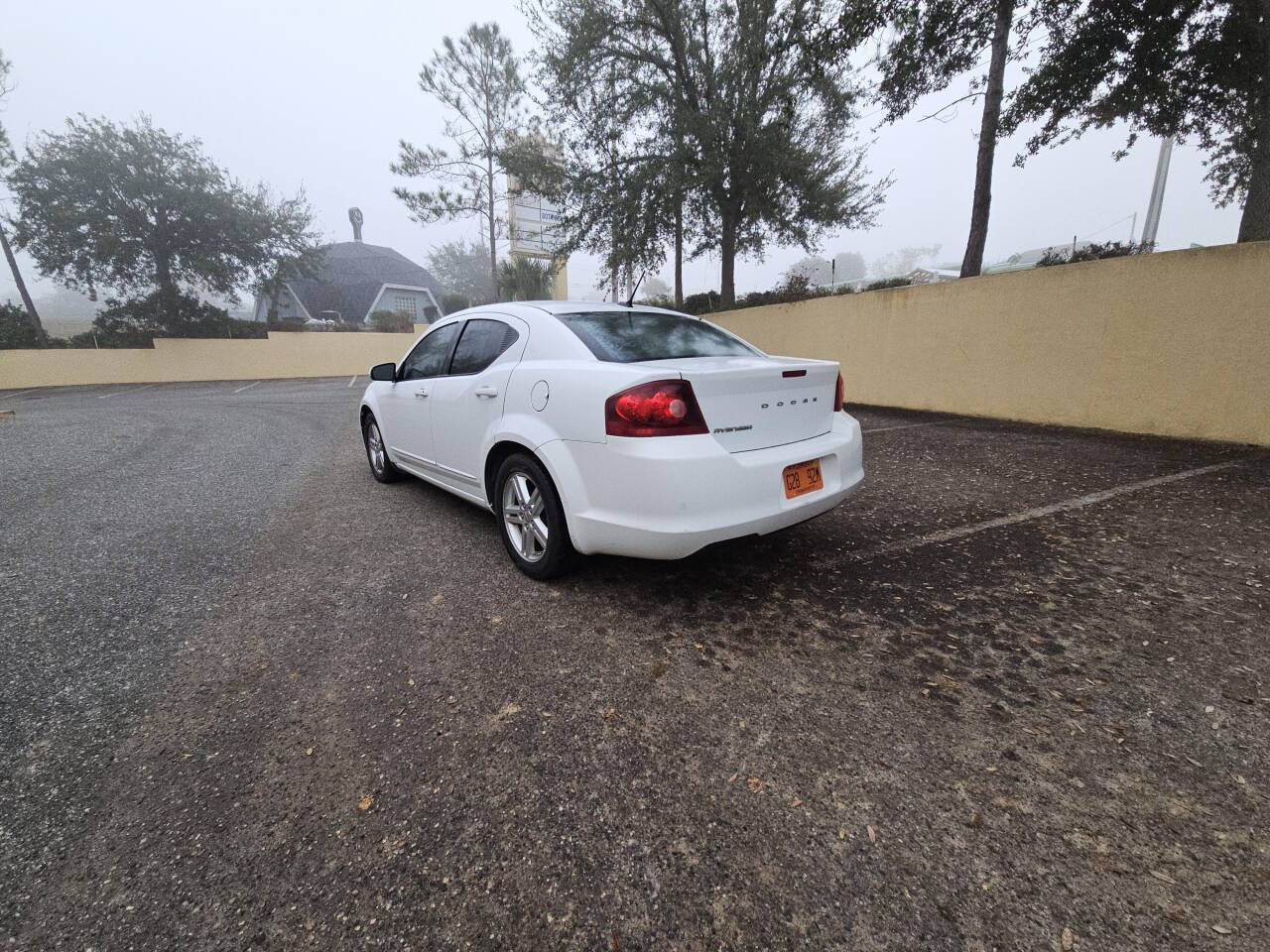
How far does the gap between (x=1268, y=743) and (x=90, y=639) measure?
14.4ft

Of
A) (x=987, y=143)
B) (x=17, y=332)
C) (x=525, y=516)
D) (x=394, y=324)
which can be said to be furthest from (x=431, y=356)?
(x=17, y=332)

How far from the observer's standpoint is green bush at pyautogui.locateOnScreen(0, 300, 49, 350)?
2086 centimetres

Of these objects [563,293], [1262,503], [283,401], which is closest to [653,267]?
[283,401]

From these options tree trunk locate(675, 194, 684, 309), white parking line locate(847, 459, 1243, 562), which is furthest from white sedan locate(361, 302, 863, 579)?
tree trunk locate(675, 194, 684, 309)

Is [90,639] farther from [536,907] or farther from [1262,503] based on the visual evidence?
[1262,503]

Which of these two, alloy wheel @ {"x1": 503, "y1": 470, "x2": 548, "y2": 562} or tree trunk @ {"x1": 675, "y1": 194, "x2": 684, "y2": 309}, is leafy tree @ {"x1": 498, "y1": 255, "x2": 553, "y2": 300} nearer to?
tree trunk @ {"x1": 675, "y1": 194, "x2": 684, "y2": 309}

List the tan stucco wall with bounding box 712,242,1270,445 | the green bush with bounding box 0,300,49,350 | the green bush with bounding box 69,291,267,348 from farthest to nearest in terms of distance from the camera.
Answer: the green bush with bounding box 69,291,267,348 < the green bush with bounding box 0,300,49,350 < the tan stucco wall with bounding box 712,242,1270,445

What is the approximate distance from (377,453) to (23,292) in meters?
28.6

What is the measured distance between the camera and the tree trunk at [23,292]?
2133cm

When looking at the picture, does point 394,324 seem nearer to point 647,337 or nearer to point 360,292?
point 360,292

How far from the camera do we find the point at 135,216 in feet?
73.2

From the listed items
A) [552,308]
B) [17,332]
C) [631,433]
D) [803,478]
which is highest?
[17,332]

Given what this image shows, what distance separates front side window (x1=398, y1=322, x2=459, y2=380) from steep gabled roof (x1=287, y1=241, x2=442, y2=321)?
37170mm

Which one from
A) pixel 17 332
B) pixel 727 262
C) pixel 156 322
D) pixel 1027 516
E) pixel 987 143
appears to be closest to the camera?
pixel 1027 516
